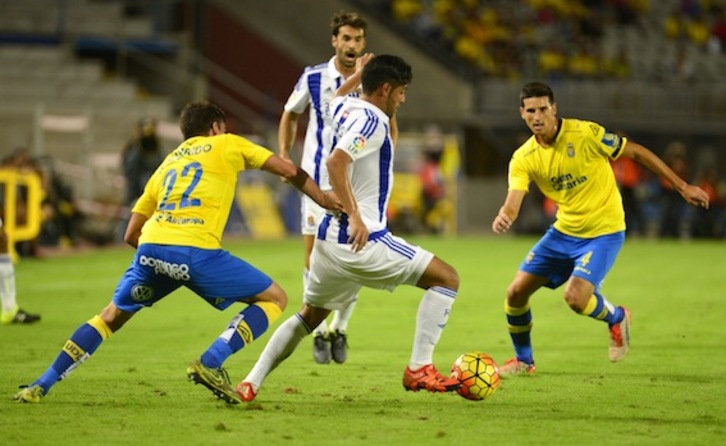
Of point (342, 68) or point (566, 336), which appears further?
point (566, 336)

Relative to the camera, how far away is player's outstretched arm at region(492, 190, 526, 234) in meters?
8.94

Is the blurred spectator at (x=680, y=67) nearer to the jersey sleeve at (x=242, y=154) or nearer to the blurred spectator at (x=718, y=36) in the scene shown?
the blurred spectator at (x=718, y=36)

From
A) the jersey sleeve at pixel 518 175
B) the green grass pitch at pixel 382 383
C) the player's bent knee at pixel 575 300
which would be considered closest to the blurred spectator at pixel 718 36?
the green grass pitch at pixel 382 383

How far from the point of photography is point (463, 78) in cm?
3444

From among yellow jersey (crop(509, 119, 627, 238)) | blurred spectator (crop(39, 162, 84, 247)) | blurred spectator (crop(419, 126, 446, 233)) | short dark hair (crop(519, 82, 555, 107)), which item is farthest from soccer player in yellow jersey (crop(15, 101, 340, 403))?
blurred spectator (crop(419, 126, 446, 233))

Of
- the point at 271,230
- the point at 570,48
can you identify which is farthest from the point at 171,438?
the point at 570,48

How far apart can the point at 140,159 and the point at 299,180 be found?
16.3 m

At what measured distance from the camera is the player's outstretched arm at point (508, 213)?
8938mm

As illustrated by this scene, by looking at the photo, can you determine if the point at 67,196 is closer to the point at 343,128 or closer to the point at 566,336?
the point at 566,336

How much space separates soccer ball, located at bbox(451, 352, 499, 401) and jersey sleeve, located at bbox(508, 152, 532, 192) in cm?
177

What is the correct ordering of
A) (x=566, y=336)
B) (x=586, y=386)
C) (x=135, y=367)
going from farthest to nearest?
1. (x=566, y=336)
2. (x=135, y=367)
3. (x=586, y=386)

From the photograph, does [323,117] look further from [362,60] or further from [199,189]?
[199,189]

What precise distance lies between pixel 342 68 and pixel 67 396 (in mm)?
3424

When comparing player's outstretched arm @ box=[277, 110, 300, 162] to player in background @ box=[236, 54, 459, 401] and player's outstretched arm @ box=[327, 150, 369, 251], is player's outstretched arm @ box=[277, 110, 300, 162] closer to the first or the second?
player in background @ box=[236, 54, 459, 401]
